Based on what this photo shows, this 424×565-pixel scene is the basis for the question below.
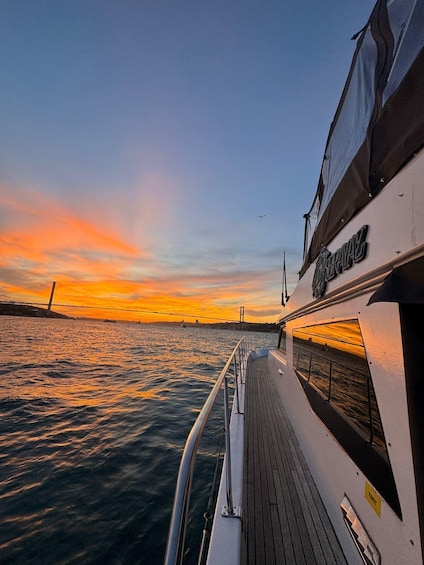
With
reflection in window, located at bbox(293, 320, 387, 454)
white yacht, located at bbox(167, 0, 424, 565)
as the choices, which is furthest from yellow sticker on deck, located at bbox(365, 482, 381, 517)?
reflection in window, located at bbox(293, 320, 387, 454)

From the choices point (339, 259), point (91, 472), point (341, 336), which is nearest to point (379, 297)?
point (339, 259)

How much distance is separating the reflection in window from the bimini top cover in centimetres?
101

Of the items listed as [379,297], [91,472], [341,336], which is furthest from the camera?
[91,472]

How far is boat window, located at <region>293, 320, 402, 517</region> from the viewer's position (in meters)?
1.61

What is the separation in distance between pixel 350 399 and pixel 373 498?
71cm

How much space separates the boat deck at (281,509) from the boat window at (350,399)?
2.37 ft

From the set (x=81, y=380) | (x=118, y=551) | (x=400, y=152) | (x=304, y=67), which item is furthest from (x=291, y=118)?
(x=81, y=380)

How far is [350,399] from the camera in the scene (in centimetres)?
223

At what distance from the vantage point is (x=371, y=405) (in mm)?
1800

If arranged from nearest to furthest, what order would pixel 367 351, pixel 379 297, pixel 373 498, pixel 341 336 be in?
pixel 379 297, pixel 373 498, pixel 367 351, pixel 341 336

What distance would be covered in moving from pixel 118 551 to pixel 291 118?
810 cm

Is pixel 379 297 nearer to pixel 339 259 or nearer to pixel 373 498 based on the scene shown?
pixel 339 259

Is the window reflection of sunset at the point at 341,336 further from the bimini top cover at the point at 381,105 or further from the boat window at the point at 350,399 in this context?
the bimini top cover at the point at 381,105

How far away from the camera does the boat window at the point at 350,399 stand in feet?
5.29
